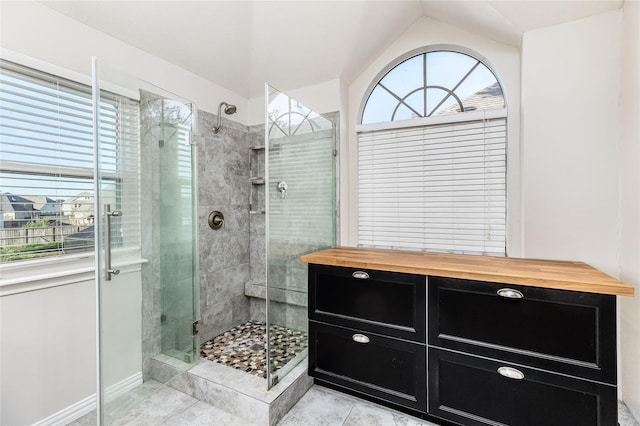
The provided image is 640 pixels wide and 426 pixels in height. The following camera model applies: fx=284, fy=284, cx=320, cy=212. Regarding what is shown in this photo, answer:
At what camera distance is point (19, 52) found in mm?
1458

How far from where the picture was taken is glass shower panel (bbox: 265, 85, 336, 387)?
1773mm

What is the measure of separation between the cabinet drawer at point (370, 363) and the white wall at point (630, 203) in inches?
45.0

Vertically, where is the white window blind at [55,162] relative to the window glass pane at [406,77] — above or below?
below

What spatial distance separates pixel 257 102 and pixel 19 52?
1708 millimetres

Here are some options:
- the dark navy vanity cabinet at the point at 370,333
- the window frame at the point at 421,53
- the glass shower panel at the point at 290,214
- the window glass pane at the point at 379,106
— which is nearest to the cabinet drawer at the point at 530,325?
the dark navy vanity cabinet at the point at 370,333

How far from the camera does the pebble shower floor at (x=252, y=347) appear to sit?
1857mm

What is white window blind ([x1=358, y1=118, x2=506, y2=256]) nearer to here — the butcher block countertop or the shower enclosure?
the butcher block countertop

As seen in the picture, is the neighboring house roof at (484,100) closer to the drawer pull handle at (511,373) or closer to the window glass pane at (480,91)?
the window glass pane at (480,91)

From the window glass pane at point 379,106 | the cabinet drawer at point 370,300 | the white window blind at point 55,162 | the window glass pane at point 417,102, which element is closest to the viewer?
the white window blind at point 55,162

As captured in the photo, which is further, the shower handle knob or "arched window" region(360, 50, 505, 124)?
the shower handle knob

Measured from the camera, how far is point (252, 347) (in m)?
2.34

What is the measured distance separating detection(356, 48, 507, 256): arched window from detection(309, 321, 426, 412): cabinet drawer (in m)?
0.89

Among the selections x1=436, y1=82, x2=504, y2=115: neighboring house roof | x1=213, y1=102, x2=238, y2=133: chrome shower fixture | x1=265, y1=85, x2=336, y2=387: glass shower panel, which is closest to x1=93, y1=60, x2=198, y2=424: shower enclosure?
x1=213, y1=102, x2=238, y2=133: chrome shower fixture

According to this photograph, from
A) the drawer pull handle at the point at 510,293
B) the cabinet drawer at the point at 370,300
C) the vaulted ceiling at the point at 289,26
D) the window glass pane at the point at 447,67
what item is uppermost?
the vaulted ceiling at the point at 289,26
